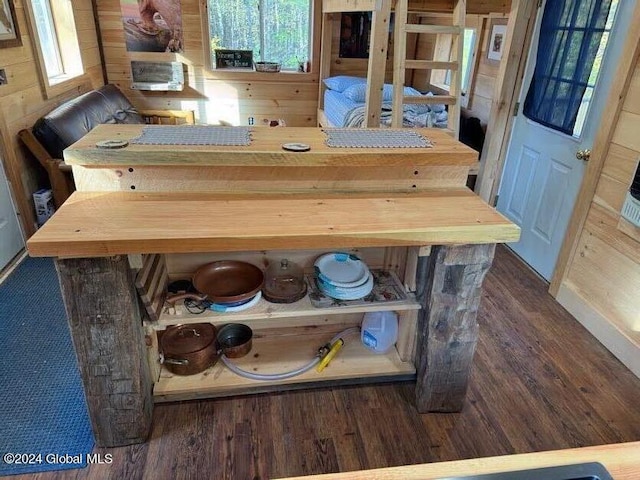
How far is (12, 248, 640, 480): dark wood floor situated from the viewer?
5.49 feet

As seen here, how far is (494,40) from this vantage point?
12.0 feet

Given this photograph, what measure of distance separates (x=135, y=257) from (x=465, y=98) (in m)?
3.69

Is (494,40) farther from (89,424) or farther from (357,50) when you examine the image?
(89,424)

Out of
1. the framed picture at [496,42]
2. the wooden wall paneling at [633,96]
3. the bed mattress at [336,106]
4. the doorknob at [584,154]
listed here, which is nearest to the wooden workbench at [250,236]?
the wooden wall paneling at [633,96]

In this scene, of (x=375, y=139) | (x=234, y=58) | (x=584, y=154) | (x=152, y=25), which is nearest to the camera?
(x=375, y=139)

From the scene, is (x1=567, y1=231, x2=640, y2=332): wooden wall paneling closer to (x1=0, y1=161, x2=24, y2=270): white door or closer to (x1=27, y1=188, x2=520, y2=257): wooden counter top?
(x1=27, y1=188, x2=520, y2=257): wooden counter top

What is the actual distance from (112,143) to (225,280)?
2.25 feet

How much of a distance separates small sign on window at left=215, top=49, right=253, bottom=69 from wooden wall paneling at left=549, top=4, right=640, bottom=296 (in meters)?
3.72

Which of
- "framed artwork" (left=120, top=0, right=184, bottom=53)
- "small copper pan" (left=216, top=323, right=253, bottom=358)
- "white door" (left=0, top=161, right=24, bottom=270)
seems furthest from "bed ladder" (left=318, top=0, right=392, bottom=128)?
"white door" (left=0, top=161, right=24, bottom=270)

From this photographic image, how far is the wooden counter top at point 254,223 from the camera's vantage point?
4.32 ft

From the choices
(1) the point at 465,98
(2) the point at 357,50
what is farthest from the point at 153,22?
(1) the point at 465,98

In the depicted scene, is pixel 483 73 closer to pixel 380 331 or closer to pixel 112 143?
pixel 380 331

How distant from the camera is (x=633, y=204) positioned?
7.06 ft

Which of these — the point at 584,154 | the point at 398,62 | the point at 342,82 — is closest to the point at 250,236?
the point at 398,62
